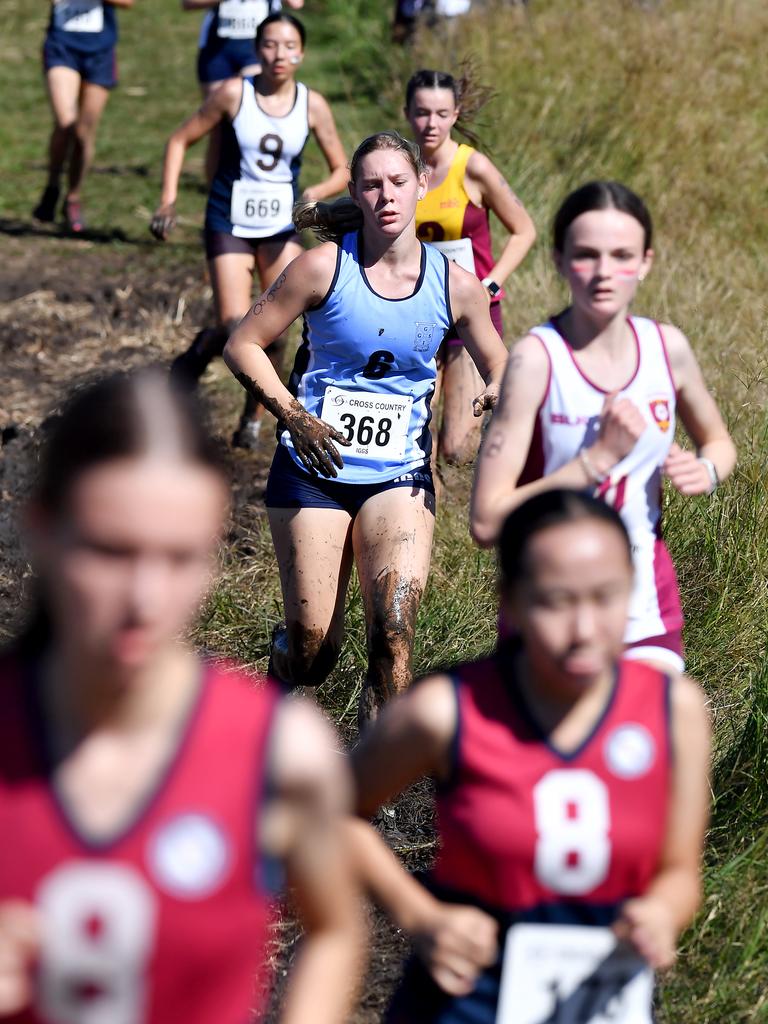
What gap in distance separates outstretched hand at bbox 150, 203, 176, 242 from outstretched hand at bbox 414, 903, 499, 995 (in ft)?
16.7

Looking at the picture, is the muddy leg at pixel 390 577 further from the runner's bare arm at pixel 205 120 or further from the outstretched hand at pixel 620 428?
the runner's bare arm at pixel 205 120

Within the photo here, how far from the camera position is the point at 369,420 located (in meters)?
4.51

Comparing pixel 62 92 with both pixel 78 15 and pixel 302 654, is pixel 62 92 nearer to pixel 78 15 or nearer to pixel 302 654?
pixel 78 15

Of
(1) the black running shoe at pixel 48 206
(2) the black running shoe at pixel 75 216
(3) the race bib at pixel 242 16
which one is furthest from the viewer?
(1) the black running shoe at pixel 48 206

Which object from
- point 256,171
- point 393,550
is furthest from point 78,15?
point 393,550

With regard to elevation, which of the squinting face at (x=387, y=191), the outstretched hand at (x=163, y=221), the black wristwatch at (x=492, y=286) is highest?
the squinting face at (x=387, y=191)

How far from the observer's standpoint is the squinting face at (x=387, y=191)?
447cm

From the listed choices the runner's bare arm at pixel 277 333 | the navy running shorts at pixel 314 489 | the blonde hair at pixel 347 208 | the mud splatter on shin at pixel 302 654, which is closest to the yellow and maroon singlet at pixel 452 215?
the blonde hair at pixel 347 208

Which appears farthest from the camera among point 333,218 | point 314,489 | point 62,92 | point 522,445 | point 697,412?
point 62,92

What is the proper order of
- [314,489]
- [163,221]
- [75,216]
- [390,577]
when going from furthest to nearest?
1. [75,216]
2. [163,221]
3. [314,489]
4. [390,577]

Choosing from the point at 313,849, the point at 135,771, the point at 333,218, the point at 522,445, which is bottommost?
the point at 313,849

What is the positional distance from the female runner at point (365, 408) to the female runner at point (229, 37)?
559 cm

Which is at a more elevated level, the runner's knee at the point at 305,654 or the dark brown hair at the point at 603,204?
the dark brown hair at the point at 603,204

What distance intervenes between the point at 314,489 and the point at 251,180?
3.22 meters
